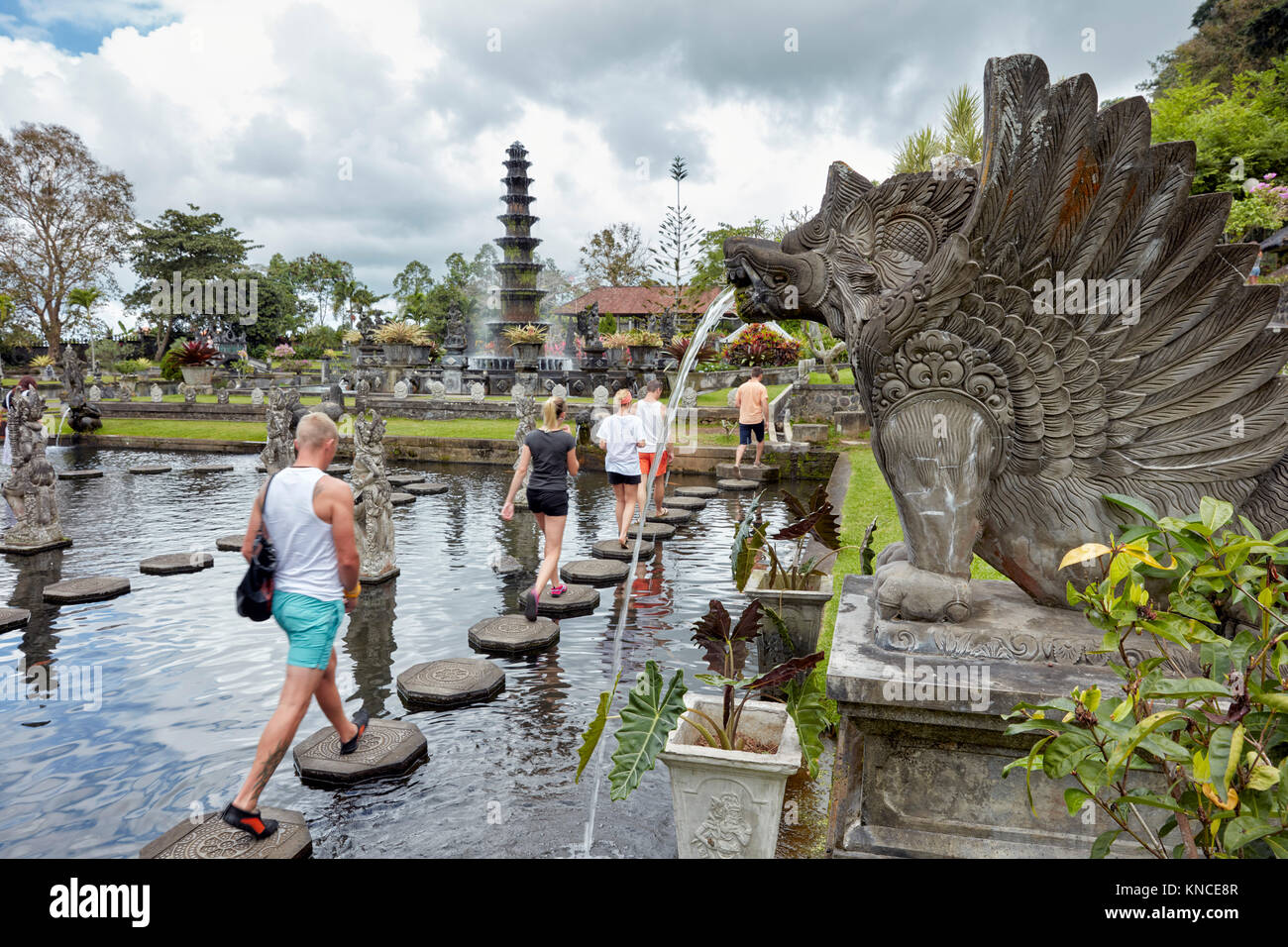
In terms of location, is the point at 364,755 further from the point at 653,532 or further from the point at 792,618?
the point at 653,532

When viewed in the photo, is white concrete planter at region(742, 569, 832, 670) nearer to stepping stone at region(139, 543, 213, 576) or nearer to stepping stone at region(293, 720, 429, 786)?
stepping stone at region(293, 720, 429, 786)

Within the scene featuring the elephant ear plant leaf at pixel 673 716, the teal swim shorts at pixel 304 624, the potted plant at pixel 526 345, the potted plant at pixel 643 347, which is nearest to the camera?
the elephant ear plant leaf at pixel 673 716

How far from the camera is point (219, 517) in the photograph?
10.1 m

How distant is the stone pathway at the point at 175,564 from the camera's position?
7.38m

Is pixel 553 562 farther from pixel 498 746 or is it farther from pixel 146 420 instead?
pixel 146 420

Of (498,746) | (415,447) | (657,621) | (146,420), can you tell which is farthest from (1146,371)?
(146,420)

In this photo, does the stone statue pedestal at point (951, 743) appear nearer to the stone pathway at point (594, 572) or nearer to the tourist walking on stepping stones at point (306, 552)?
the tourist walking on stepping stones at point (306, 552)

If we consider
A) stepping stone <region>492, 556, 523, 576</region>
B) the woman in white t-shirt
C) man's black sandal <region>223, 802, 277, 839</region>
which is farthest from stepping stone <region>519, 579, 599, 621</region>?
man's black sandal <region>223, 802, 277, 839</region>

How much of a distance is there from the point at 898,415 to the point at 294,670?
2722 mm

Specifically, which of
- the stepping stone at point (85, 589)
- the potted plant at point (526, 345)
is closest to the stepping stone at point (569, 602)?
the stepping stone at point (85, 589)

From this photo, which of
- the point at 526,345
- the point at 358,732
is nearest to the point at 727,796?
the point at 358,732

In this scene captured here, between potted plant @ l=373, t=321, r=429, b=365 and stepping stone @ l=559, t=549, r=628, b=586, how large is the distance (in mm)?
23038

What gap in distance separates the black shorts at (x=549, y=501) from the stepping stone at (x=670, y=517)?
127 inches

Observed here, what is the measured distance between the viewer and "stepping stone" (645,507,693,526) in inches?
370
